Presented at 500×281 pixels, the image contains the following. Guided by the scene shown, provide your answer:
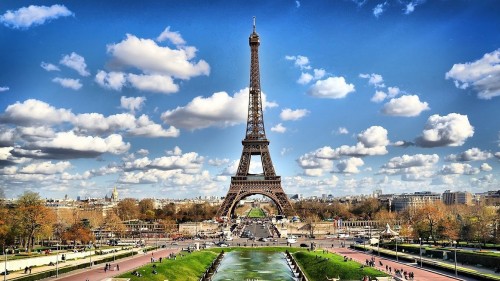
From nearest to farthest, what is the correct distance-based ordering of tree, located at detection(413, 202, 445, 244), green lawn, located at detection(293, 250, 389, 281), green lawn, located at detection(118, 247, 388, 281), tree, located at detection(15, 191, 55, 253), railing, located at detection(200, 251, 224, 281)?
green lawn, located at detection(293, 250, 389, 281) → green lawn, located at detection(118, 247, 388, 281) → railing, located at detection(200, 251, 224, 281) → tree, located at detection(15, 191, 55, 253) → tree, located at detection(413, 202, 445, 244)

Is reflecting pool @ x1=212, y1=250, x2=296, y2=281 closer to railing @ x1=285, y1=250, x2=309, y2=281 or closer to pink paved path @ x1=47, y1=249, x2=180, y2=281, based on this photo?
railing @ x1=285, y1=250, x2=309, y2=281

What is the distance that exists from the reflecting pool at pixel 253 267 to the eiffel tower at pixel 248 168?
40255 millimetres

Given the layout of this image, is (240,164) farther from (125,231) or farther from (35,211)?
(35,211)

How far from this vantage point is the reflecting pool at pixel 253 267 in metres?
50.9

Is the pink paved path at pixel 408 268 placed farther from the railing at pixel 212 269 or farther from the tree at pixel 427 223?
the railing at pixel 212 269

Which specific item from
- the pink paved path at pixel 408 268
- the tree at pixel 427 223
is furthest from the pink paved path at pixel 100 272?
the tree at pixel 427 223

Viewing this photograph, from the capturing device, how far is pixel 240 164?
118 metres

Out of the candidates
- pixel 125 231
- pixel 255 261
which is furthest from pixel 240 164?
pixel 255 261

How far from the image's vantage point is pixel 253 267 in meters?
58.0

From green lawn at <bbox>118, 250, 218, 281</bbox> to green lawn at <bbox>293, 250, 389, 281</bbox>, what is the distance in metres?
11.7

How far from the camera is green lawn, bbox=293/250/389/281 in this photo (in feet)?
153

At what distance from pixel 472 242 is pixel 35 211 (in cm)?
6304

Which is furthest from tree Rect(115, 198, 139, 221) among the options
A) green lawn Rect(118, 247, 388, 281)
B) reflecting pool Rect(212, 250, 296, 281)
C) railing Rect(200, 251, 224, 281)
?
green lawn Rect(118, 247, 388, 281)

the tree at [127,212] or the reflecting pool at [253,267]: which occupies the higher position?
the tree at [127,212]
